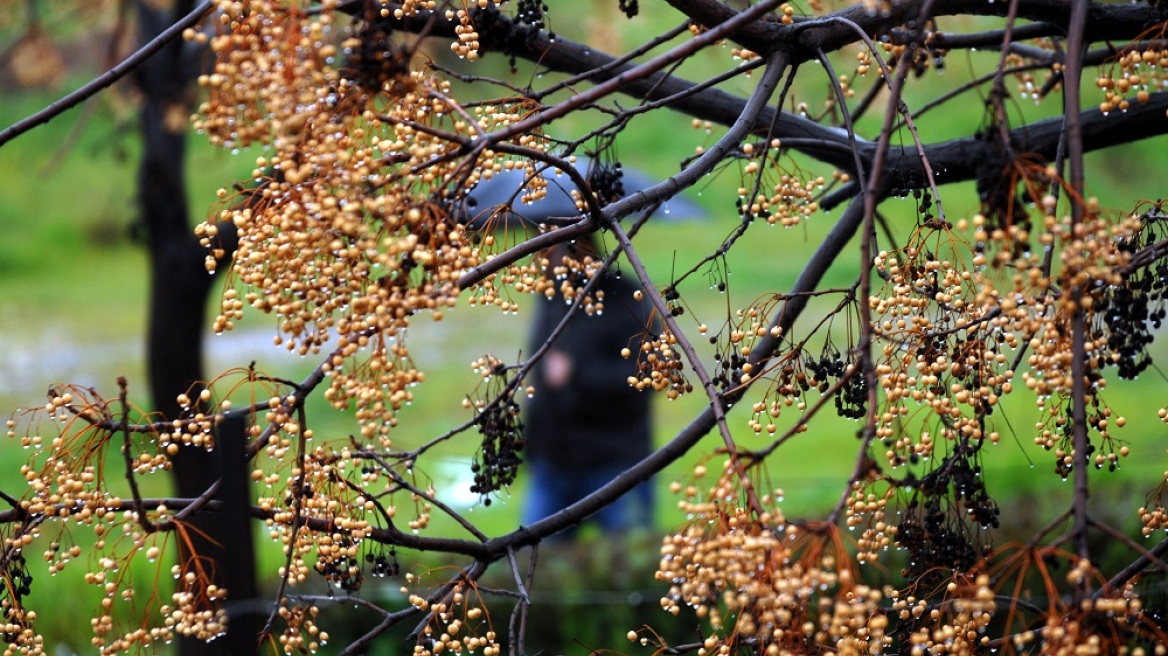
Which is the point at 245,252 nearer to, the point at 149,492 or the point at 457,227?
the point at 457,227

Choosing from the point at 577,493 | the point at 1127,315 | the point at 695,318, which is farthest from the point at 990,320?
the point at 577,493

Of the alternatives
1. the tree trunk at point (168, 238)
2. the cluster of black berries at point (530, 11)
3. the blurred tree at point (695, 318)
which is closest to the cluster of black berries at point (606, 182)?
the blurred tree at point (695, 318)

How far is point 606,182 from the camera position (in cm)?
286

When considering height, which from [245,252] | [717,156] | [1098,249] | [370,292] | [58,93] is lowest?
[1098,249]

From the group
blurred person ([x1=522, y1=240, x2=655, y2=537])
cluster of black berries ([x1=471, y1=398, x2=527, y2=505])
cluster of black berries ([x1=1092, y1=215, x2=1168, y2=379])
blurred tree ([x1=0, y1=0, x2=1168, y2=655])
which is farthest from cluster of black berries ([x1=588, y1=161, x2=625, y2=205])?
blurred person ([x1=522, y1=240, x2=655, y2=537])

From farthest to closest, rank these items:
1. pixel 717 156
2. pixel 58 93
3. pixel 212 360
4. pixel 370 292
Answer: pixel 58 93
pixel 212 360
pixel 717 156
pixel 370 292

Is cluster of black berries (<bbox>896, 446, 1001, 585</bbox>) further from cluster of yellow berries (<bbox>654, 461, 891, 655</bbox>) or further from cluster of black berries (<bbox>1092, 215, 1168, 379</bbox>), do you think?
cluster of yellow berries (<bbox>654, 461, 891, 655</bbox>)

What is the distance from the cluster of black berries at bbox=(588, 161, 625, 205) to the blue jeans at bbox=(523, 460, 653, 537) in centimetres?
328

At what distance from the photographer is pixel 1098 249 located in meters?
1.61

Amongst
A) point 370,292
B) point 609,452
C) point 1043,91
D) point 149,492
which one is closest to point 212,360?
point 149,492

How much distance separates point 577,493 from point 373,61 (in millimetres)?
4707

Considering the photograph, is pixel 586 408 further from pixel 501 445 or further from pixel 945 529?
pixel 945 529

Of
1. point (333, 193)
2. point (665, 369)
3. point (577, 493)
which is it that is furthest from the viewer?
point (577, 493)

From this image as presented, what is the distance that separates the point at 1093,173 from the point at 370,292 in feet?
52.2
